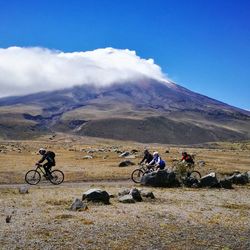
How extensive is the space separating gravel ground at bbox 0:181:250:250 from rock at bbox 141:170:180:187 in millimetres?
6190

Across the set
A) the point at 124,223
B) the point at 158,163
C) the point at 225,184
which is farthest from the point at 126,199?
the point at 225,184

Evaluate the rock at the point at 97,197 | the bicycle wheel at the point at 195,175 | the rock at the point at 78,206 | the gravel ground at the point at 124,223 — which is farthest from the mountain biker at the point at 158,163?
the rock at the point at 78,206

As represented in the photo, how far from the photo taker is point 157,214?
24.9 metres

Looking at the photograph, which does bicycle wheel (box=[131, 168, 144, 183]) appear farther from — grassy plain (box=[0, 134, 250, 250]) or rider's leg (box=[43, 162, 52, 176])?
rider's leg (box=[43, 162, 52, 176])

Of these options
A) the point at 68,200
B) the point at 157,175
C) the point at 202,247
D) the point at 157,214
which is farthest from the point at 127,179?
the point at 202,247

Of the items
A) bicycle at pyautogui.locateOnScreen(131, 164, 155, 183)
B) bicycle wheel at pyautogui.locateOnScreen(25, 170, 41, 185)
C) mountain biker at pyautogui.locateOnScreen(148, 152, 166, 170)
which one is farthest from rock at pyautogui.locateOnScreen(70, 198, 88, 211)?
bicycle at pyautogui.locateOnScreen(131, 164, 155, 183)

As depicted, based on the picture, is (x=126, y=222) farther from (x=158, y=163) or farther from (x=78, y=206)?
(x=158, y=163)

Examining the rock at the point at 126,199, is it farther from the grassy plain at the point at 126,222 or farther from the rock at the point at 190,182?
the rock at the point at 190,182

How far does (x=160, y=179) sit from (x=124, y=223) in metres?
16.8

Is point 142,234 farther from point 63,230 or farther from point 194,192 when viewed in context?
point 194,192

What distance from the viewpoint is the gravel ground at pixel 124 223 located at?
18656 millimetres

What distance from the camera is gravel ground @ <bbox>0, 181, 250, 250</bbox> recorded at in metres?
18.7

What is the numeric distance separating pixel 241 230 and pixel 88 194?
30.4 feet

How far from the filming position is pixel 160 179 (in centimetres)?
3872
